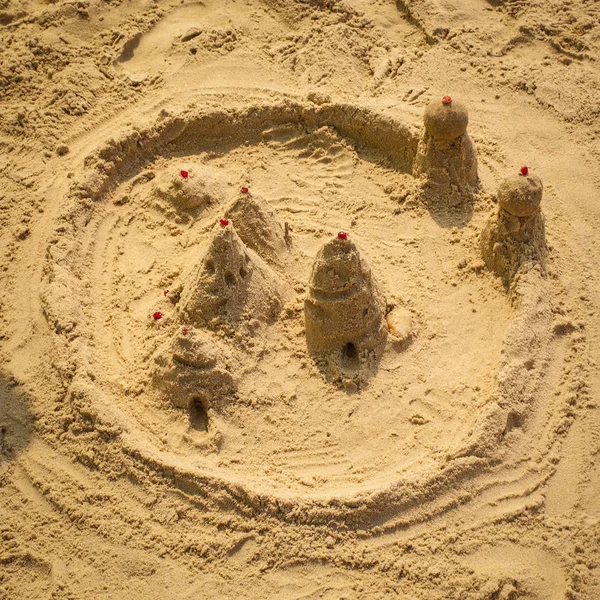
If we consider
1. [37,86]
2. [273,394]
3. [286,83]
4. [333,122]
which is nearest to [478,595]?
[273,394]

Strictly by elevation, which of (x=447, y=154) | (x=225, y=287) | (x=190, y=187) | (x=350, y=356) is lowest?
(x=350, y=356)

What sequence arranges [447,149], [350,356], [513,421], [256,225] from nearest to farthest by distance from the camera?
1. [513,421]
2. [350,356]
3. [256,225]
4. [447,149]

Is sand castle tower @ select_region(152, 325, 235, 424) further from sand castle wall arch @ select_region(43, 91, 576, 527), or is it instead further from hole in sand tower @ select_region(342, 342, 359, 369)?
hole in sand tower @ select_region(342, 342, 359, 369)

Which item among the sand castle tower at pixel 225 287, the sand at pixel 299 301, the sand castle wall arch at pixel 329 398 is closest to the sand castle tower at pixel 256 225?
the sand at pixel 299 301

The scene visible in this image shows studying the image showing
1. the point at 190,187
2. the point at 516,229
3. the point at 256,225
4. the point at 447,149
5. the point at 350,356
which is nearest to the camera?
the point at 350,356

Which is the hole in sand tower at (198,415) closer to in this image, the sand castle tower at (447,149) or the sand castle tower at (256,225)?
the sand castle tower at (256,225)

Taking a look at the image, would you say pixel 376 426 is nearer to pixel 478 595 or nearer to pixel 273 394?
pixel 273 394

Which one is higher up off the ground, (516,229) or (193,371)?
(516,229)

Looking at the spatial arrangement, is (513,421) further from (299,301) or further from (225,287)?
(225,287)

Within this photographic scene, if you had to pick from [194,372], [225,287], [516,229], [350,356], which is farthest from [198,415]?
[516,229]
